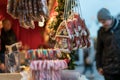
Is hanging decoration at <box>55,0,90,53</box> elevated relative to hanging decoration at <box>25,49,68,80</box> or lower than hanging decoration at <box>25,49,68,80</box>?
elevated

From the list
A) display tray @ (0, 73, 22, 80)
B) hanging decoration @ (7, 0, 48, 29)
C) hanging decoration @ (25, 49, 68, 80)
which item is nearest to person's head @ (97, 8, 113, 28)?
hanging decoration @ (7, 0, 48, 29)

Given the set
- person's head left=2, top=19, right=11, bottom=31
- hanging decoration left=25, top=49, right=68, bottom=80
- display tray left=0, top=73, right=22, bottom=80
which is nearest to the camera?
hanging decoration left=25, top=49, right=68, bottom=80

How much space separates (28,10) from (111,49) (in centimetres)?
147

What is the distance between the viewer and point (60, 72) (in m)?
1.91

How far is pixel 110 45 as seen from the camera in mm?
3529

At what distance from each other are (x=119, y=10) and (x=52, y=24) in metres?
1.98

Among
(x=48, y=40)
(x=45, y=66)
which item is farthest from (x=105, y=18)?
(x=45, y=66)

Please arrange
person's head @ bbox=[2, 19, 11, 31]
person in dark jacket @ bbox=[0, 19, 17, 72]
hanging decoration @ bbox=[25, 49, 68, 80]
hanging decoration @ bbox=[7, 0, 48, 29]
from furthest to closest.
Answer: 1. person's head @ bbox=[2, 19, 11, 31]
2. person in dark jacket @ bbox=[0, 19, 17, 72]
3. hanging decoration @ bbox=[7, 0, 48, 29]
4. hanging decoration @ bbox=[25, 49, 68, 80]

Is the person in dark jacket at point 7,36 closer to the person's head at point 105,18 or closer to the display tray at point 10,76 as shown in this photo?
the display tray at point 10,76

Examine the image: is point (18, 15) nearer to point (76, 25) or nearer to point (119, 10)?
point (76, 25)

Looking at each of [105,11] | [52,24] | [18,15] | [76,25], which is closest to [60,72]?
[76,25]

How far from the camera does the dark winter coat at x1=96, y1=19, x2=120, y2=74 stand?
11.4ft

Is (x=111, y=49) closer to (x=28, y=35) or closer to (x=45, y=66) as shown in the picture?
(x=28, y=35)

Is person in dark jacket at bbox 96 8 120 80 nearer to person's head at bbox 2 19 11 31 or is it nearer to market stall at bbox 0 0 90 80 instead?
market stall at bbox 0 0 90 80
